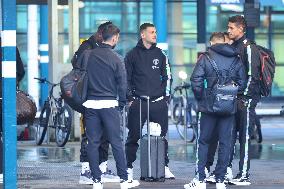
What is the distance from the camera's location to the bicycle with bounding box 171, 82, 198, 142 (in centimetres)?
2202

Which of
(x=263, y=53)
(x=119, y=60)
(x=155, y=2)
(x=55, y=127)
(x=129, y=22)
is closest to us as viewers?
(x=119, y=60)

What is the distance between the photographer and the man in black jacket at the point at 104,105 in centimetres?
1312

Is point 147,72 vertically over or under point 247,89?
over

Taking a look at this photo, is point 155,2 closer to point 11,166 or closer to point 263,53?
point 263,53

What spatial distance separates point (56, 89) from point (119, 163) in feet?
28.2

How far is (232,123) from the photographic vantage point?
44.7 ft

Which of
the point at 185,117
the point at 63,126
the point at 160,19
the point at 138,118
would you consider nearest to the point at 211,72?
the point at 138,118

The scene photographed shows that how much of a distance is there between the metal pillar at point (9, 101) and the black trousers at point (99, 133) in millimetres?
1334

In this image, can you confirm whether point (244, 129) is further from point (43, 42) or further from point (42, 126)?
point (43, 42)

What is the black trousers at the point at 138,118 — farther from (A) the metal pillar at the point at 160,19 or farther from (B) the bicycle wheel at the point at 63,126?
(A) the metal pillar at the point at 160,19

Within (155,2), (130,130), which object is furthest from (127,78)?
(155,2)

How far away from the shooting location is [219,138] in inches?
536

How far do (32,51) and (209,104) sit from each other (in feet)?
59.3

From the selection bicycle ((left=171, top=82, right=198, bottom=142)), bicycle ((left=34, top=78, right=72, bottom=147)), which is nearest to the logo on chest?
bicycle ((left=34, top=78, right=72, bottom=147))
